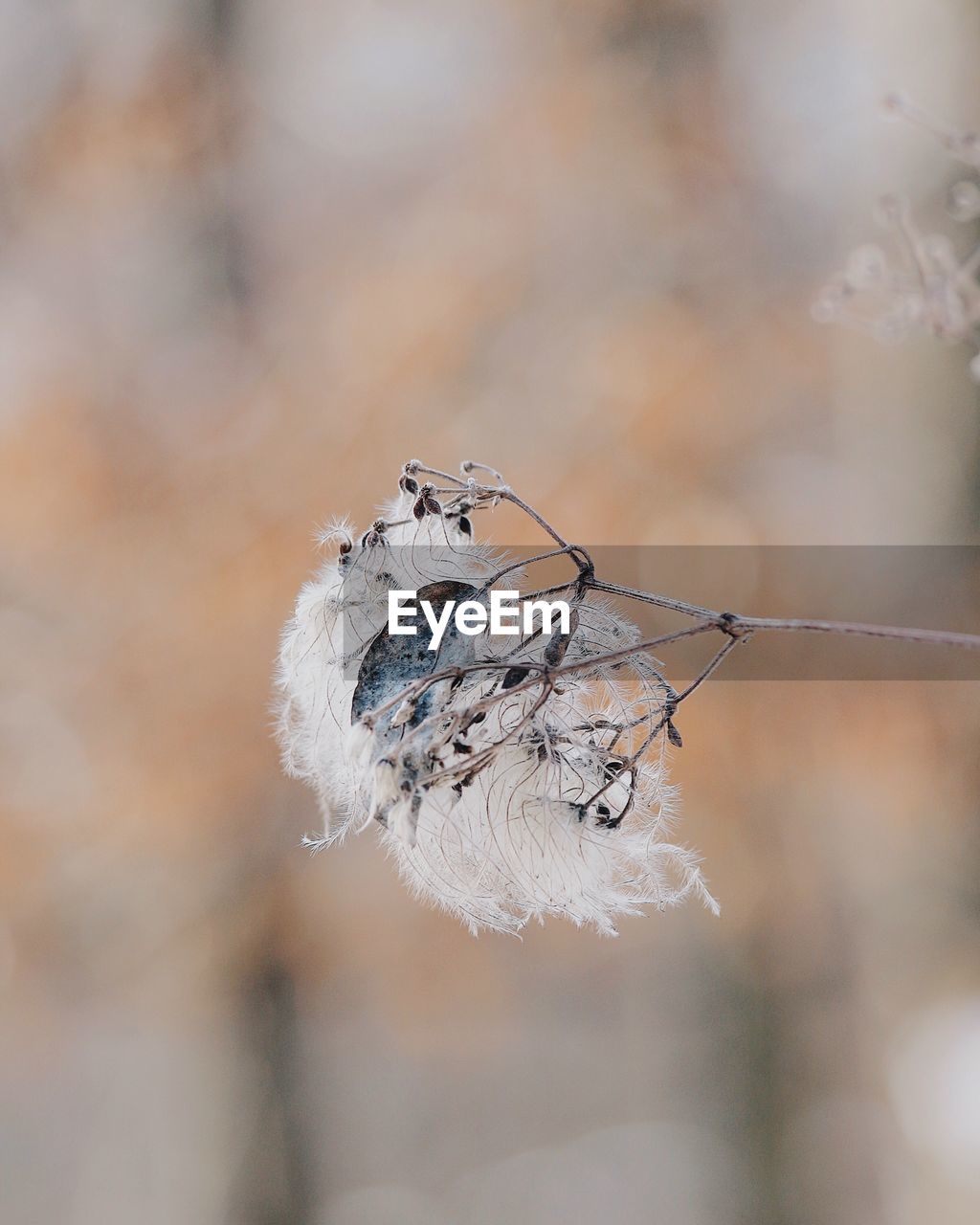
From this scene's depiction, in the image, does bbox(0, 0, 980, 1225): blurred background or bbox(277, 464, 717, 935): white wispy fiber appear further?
bbox(0, 0, 980, 1225): blurred background

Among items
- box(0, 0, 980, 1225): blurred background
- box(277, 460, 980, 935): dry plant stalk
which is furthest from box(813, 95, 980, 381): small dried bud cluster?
box(0, 0, 980, 1225): blurred background

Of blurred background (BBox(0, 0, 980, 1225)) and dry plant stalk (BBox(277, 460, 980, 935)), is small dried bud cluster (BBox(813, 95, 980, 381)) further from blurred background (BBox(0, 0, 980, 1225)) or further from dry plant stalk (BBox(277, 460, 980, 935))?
blurred background (BBox(0, 0, 980, 1225))

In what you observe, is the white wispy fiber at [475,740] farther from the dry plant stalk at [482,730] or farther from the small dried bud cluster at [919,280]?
the small dried bud cluster at [919,280]

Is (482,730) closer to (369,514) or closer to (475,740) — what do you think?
(475,740)

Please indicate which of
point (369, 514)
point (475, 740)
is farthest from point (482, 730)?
point (369, 514)

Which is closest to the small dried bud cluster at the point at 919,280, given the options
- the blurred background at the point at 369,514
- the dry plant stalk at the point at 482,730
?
the dry plant stalk at the point at 482,730

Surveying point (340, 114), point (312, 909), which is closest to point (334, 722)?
point (312, 909)

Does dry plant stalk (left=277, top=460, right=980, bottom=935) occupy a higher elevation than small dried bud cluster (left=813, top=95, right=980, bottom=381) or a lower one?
lower
